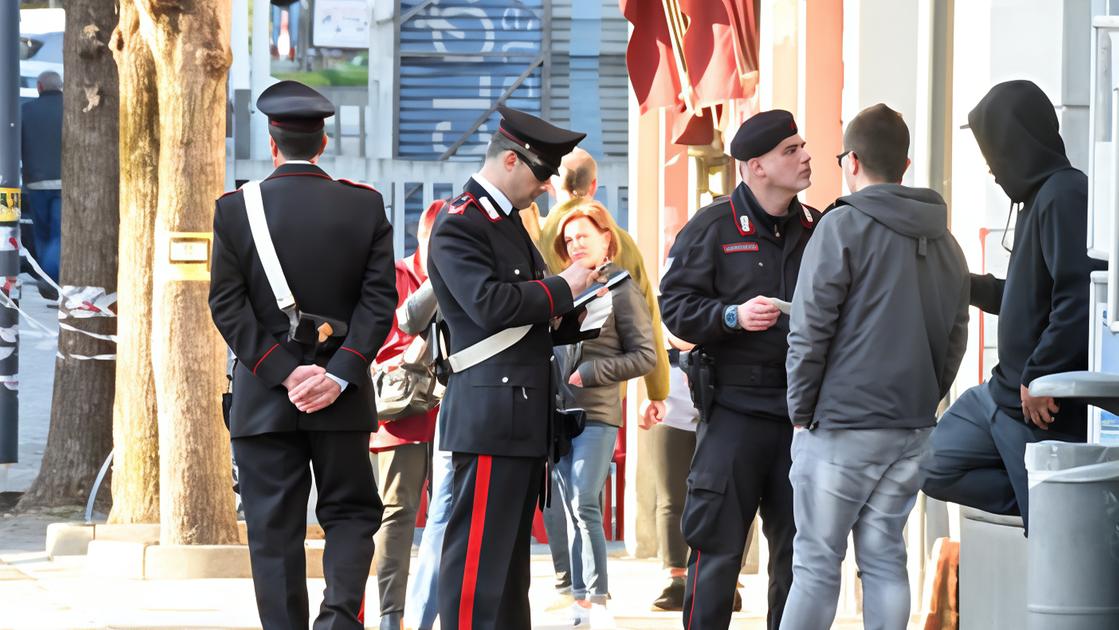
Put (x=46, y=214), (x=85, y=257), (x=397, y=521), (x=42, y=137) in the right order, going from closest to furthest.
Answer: (x=397, y=521)
(x=85, y=257)
(x=42, y=137)
(x=46, y=214)

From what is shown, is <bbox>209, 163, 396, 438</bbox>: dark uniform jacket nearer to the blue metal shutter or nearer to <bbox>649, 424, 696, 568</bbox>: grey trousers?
<bbox>649, 424, 696, 568</bbox>: grey trousers

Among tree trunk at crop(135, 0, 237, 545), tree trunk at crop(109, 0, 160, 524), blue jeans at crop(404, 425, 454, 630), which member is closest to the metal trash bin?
blue jeans at crop(404, 425, 454, 630)

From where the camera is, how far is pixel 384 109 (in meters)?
25.7

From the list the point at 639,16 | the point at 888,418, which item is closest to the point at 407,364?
the point at 888,418

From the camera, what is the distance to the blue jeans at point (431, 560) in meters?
7.13

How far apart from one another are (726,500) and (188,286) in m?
4.44

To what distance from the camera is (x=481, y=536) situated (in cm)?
601

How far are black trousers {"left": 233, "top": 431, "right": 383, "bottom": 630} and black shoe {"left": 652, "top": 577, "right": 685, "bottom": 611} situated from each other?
2611 mm

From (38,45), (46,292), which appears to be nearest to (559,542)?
(46,292)

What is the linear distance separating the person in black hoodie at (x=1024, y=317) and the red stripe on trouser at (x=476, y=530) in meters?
1.32

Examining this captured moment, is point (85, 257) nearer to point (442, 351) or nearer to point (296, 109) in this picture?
point (296, 109)

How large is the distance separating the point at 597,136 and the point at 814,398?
65.6ft

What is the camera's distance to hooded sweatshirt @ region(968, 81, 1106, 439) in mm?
5309

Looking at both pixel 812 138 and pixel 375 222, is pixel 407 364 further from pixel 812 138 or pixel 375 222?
pixel 812 138
